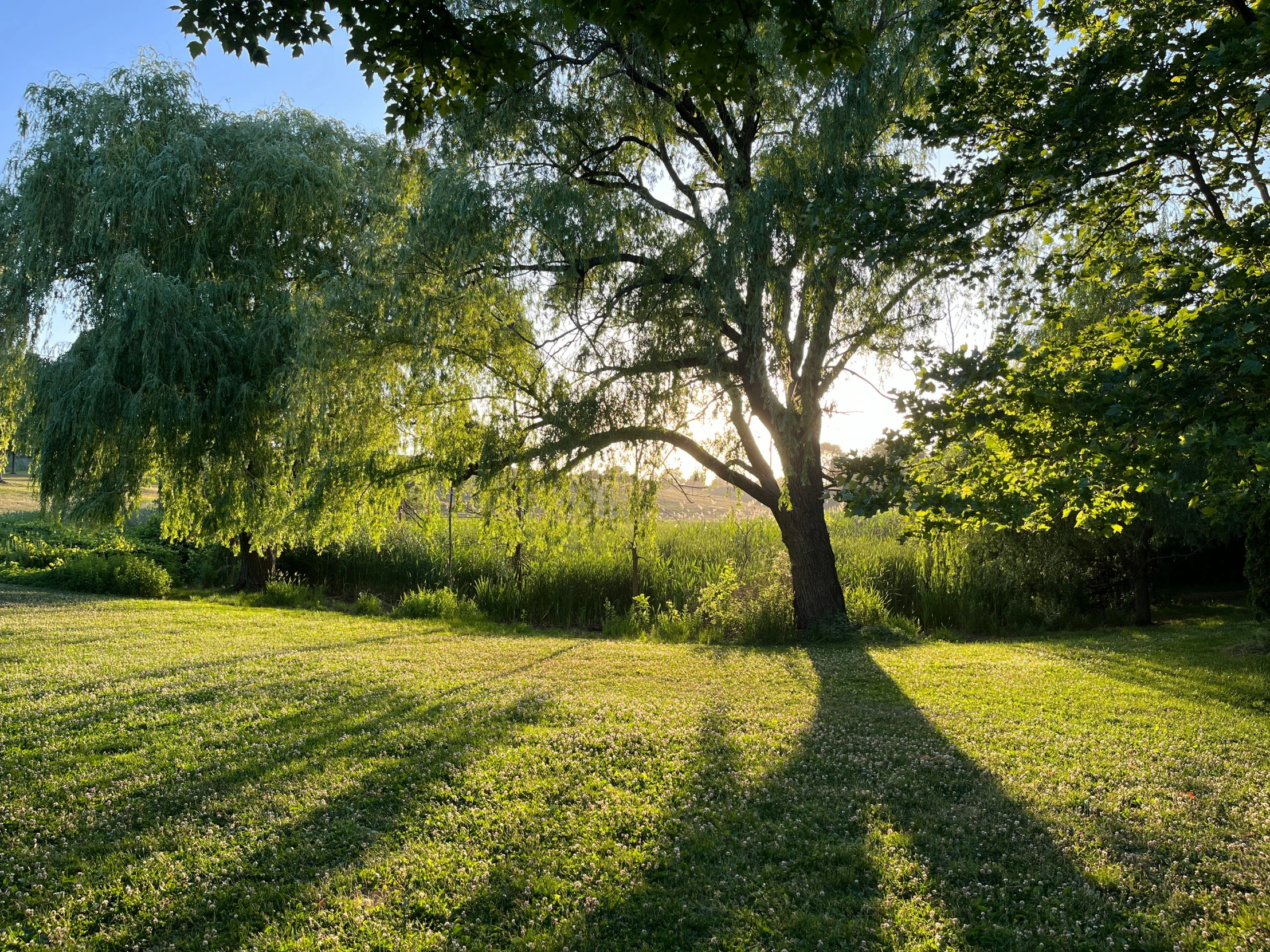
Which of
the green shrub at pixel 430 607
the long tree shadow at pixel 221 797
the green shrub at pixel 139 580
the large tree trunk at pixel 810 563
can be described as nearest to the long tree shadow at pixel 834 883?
the long tree shadow at pixel 221 797

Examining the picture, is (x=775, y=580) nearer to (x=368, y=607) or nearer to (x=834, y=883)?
(x=368, y=607)

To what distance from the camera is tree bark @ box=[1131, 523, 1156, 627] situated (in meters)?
13.4

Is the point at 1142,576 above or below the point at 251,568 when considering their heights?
above

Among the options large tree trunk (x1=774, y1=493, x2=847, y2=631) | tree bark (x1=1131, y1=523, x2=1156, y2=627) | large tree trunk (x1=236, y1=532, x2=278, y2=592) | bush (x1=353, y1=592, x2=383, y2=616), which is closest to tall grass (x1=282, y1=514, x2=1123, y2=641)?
large tree trunk (x1=774, y1=493, x2=847, y2=631)

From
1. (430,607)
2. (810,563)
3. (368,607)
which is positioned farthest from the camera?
(368,607)

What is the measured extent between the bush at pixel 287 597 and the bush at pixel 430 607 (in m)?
2.25

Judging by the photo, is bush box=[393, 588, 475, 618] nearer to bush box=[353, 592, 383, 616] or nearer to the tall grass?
bush box=[353, 592, 383, 616]

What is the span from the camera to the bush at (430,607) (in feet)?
Answer: 46.3

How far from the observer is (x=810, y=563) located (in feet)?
40.7

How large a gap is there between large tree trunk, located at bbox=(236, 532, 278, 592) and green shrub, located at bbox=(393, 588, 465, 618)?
4.50 metres

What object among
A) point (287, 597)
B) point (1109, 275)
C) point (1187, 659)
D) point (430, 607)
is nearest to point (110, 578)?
point (287, 597)

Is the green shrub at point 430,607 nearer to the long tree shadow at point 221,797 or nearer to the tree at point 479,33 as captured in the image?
the long tree shadow at point 221,797

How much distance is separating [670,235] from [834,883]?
7.77 meters

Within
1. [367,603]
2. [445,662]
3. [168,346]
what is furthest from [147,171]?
[445,662]
